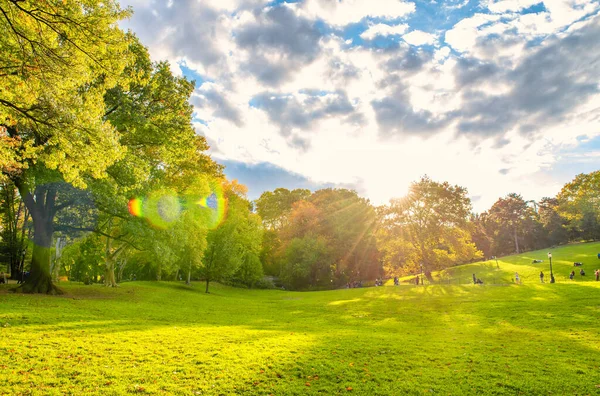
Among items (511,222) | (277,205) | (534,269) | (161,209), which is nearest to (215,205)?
(161,209)

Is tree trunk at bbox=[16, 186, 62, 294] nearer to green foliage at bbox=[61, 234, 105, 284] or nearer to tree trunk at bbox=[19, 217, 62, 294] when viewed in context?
tree trunk at bbox=[19, 217, 62, 294]

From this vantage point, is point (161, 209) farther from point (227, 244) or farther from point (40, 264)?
point (227, 244)

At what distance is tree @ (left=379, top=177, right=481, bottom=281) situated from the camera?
49.2 metres

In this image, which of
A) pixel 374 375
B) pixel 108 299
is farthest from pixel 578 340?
pixel 108 299

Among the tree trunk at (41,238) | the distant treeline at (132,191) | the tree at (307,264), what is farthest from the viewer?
the tree at (307,264)

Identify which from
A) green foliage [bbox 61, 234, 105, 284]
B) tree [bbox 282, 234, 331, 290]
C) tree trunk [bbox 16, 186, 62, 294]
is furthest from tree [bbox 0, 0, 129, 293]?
tree [bbox 282, 234, 331, 290]

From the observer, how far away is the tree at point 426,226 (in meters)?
49.2

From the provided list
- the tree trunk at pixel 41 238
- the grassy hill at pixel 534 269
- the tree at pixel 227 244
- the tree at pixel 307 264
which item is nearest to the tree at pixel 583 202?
the grassy hill at pixel 534 269

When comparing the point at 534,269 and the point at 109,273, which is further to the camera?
the point at 534,269

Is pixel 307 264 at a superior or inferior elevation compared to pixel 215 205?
inferior

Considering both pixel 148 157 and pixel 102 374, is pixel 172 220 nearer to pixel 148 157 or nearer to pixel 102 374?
pixel 148 157

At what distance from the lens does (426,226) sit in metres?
50.0

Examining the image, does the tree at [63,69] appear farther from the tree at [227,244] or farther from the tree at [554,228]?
the tree at [554,228]

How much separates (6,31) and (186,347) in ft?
41.2
